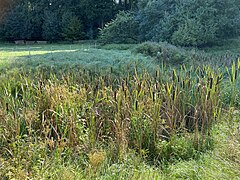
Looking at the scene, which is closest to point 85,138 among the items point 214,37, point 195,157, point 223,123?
point 195,157

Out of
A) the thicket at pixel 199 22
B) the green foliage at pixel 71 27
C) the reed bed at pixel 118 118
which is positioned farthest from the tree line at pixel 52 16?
the reed bed at pixel 118 118

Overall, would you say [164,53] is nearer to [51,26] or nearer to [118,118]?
[118,118]

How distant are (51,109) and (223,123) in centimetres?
196

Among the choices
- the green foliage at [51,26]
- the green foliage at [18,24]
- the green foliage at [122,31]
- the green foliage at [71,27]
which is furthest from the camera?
the green foliage at [18,24]

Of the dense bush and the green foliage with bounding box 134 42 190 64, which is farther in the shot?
the dense bush

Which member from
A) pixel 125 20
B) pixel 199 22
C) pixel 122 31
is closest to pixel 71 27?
pixel 122 31

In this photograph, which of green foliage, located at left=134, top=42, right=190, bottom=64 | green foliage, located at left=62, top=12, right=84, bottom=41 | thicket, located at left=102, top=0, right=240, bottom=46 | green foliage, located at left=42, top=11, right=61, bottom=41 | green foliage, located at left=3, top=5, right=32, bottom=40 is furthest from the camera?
green foliage, located at left=3, top=5, right=32, bottom=40

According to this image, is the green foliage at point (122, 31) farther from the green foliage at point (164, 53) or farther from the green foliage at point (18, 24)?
the green foliage at point (18, 24)

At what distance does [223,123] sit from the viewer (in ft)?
10.1

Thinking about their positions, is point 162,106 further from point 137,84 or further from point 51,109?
point 51,109

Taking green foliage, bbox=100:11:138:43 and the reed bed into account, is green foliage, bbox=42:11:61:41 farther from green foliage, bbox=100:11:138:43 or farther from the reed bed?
the reed bed

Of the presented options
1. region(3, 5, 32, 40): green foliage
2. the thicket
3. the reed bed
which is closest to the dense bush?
the thicket

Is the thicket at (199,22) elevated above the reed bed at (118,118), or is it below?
above

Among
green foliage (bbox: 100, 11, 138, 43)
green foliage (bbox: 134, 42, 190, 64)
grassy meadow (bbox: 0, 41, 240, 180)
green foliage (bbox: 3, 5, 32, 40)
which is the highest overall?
green foliage (bbox: 3, 5, 32, 40)
